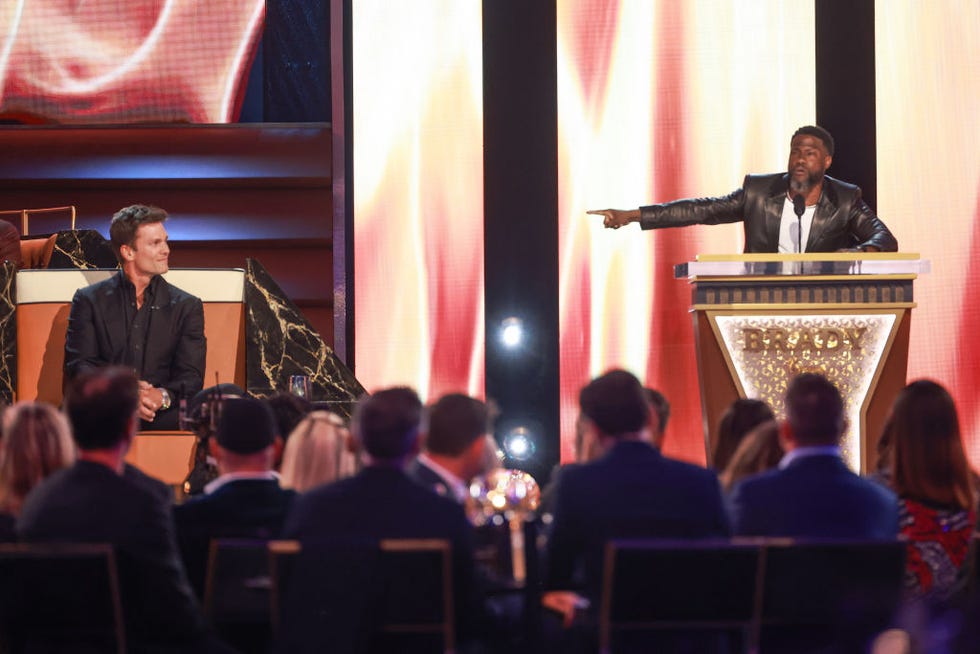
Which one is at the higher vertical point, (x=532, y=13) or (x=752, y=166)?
(x=532, y=13)

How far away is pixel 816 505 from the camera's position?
7.81 ft

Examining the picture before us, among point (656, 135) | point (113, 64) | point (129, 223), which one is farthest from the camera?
point (113, 64)

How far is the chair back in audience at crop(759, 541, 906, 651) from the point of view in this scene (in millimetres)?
2209

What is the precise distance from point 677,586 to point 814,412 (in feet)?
1.48

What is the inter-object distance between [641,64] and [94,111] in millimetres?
2659

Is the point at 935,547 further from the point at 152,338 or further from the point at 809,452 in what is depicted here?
the point at 152,338

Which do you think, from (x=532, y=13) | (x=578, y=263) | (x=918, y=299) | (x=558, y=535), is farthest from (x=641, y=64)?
(x=558, y=535)

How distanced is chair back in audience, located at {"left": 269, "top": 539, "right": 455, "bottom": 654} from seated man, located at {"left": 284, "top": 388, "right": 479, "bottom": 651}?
0.06 m

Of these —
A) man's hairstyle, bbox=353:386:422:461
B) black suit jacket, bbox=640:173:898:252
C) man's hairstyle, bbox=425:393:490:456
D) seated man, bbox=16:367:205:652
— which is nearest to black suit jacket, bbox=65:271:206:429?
black suit jacket, bbox=640:173:898:252

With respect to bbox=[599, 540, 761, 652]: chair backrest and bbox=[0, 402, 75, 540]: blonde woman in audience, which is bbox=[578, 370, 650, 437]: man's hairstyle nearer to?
bbox=[599, 540, 761, 652]: chair backrest

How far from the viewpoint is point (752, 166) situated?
20.5 ft

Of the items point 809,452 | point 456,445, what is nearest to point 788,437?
point 809,452

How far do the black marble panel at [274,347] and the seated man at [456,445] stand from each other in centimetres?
206

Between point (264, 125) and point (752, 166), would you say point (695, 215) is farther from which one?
point (264, 125)
